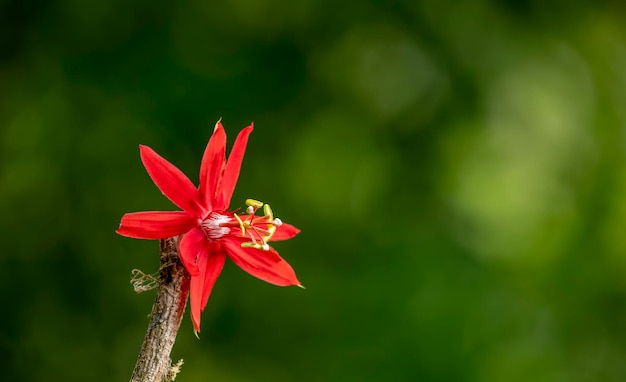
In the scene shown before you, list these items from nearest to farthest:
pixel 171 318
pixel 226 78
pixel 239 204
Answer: pixel 171 318, pixel 239 204, pixel 226 78

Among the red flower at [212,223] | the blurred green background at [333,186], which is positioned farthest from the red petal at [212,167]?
the blurred green background at [333,186]

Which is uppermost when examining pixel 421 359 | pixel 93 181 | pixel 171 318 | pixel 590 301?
pixel 590 301

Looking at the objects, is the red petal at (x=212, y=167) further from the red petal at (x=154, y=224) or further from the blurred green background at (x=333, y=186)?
the blurred green background at (x=333, y=186)

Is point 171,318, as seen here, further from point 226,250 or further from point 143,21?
point 143,21

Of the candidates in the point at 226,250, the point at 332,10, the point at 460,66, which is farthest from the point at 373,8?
the point at 226,250

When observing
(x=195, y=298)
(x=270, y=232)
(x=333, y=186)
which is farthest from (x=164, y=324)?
(x=333, y=186)

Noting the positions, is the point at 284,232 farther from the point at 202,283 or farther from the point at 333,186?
the point at 333,186

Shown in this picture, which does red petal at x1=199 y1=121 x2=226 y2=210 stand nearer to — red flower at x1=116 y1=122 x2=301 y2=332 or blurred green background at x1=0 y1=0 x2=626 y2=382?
red flower at x1=116 y1=122 x2=301 y2=332
